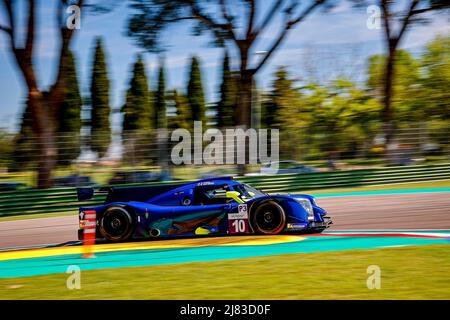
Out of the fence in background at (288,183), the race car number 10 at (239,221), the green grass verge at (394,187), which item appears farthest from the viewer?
the green grass verge at (394,187)

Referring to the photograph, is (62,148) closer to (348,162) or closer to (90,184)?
(90,184)

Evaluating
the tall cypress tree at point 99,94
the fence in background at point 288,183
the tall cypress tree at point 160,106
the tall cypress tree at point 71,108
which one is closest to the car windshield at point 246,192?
the fence in background at point 288,183

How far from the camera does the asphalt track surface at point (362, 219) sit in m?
10.9

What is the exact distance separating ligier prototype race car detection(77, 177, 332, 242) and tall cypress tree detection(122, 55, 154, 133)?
3107 cm

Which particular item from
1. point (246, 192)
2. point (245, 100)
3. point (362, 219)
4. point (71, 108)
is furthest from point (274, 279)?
point (71, 108)

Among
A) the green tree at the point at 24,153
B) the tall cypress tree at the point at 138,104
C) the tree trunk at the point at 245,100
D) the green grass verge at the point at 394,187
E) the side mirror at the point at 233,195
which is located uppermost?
the tall cypress tree at the point at 138,104

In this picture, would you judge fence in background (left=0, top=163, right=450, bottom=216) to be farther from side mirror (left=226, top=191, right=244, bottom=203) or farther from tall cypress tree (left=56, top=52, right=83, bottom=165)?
tall cypress tree (left=56, top=52, right=83, bottom=165)

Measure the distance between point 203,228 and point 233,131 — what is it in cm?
1107

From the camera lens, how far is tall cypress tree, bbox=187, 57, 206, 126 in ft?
144

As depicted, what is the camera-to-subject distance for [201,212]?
9.84 metres

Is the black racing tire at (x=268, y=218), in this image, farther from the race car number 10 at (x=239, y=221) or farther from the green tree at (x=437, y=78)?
the green tree at (x=437, y=78)

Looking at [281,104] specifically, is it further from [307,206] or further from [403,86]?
[307,206]

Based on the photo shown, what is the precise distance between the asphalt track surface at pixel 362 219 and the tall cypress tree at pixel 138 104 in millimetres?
26296

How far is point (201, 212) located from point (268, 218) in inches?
42.9
